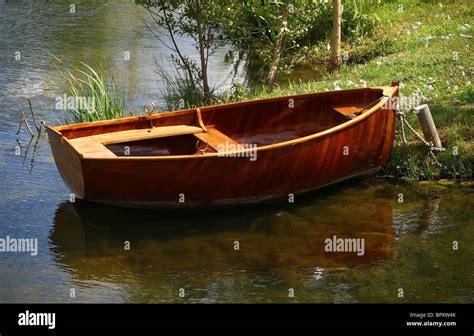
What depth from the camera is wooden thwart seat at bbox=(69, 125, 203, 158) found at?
11.6 meters

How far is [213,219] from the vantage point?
11.9m

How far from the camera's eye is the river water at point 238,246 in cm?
994

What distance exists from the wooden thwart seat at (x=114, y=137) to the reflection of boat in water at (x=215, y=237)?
35.6 inches

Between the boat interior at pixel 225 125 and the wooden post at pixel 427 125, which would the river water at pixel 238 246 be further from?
the boat interior at pixel 225 125

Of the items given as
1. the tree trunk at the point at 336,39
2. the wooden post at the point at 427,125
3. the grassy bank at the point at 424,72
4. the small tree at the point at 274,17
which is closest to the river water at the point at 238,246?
the grassy bank at the point at 424,72

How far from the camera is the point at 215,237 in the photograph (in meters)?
11.4

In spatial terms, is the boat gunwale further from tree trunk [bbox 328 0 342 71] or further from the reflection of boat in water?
tree trunk [bbox 328 0 342 71]

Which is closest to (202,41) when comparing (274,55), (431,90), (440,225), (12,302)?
(274,55)

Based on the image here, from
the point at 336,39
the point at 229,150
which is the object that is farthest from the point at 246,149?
the point at 336,39

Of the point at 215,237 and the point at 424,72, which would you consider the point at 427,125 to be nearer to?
the point at 424,72

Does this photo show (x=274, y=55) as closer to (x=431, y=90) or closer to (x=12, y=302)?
(x=431, y=90)

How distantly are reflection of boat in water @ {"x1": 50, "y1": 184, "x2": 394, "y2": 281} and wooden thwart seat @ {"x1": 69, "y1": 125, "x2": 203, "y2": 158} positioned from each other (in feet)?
2.96
